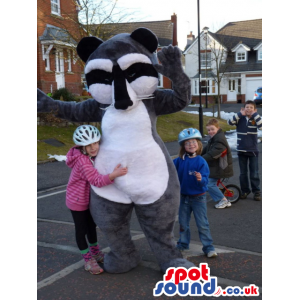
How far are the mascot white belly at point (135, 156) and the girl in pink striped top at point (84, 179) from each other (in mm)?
98

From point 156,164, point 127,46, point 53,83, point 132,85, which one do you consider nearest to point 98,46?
point 127,46

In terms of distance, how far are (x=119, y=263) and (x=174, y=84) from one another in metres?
1.81

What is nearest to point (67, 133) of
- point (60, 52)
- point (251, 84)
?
point (60, 52)

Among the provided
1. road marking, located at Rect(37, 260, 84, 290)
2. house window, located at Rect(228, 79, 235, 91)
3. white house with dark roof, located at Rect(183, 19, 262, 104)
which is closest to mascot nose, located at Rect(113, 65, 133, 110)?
road marking, located at Rect(37, 260, 84, 290)

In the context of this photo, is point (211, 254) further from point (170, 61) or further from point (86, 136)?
point (170, 61)

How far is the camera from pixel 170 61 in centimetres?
309

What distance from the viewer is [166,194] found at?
330cm

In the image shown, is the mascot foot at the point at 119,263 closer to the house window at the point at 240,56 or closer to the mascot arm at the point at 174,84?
the mascot arm at the point at 174,84

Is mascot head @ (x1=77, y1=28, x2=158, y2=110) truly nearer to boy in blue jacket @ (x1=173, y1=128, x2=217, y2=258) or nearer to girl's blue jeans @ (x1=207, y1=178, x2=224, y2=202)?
boy in blue jacket @ (x1=173, y1=128, x2=217, y2=258)

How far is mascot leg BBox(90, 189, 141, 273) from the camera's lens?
3.40 metres

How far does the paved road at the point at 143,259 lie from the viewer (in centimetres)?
327

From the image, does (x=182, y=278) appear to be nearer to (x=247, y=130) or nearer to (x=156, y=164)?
(x=156, y=164)

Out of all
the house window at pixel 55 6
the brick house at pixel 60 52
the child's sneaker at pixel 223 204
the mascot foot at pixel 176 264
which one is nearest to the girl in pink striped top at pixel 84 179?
the mascot foot at pixel 176 264

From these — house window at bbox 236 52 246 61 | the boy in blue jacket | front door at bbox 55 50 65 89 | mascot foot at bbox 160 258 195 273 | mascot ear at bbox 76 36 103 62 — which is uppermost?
house window at bbox 236 52 246 61
